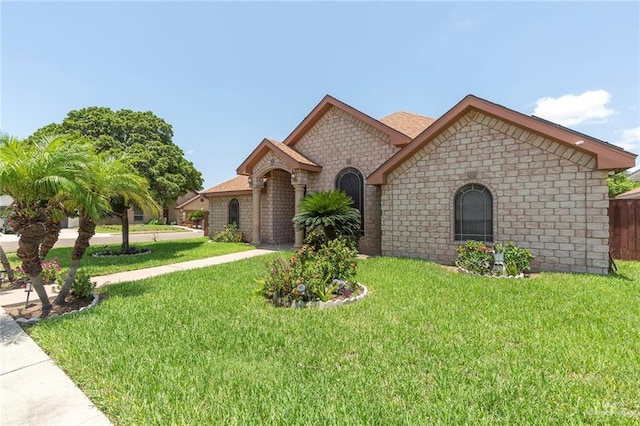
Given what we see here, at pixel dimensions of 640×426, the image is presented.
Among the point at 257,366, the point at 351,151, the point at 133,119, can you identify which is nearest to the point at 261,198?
the point at 351,151

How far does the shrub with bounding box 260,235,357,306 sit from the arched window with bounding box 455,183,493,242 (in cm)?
517

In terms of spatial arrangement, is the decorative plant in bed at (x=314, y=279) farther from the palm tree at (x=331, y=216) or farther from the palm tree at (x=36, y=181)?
the palm tree at (x=36, y=181)

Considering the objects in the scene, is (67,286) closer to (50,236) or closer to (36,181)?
(50,236)

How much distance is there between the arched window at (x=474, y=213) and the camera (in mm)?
9953

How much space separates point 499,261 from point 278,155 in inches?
432

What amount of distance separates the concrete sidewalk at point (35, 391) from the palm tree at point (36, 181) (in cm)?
151

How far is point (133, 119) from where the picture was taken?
1619 centimetres

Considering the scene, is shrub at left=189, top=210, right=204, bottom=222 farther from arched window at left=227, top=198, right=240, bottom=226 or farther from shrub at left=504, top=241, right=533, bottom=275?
shrub at left=504, top=241, right=533, bottom=275

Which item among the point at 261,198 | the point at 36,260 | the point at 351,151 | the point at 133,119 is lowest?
the point at 36,260

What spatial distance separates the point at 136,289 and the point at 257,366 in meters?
5.53

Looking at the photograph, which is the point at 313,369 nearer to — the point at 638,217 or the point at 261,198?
the point at 638,217

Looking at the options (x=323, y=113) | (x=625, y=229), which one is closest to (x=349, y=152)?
(x=323, y=113)

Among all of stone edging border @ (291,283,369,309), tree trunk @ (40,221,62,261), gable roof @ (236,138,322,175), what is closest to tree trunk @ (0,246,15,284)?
tree trunk @ (40,221,62,261)

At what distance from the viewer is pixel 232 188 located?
19.7 m
